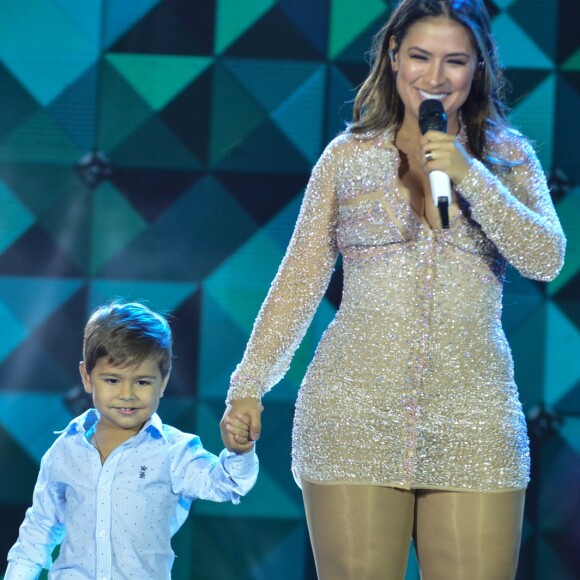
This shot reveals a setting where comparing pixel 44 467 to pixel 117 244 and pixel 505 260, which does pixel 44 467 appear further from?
pixel 505 260

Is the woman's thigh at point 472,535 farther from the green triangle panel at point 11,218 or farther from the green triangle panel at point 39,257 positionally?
the green triangle panel at point 11,218

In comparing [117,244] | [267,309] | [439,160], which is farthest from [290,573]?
[439,160]

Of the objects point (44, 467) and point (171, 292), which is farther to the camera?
point (171, 292)

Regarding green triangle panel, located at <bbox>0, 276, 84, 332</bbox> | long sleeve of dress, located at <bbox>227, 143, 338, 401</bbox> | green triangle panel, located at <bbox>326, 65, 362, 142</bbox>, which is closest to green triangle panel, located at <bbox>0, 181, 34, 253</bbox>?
green triangle panel, located at <bbox>0, 276, 84, 332</bbox>

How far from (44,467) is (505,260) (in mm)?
1230

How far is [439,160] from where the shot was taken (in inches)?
62.9

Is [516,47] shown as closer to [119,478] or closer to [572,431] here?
[572,431]

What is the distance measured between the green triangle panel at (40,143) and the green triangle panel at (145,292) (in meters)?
0.40

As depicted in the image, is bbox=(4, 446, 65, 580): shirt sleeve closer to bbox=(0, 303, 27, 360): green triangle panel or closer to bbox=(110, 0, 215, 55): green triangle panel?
bbox=(0, 303, 27, 360): green triangle panel

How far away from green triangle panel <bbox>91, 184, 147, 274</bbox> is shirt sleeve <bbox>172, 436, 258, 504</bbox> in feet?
2.89

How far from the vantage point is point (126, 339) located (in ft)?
7.72

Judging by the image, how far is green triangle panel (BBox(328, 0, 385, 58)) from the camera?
3.06 meters

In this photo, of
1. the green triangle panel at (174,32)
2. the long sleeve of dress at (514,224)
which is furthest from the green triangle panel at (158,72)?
the long sleeve of dress at (514,224)

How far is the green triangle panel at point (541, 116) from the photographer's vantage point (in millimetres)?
3045
